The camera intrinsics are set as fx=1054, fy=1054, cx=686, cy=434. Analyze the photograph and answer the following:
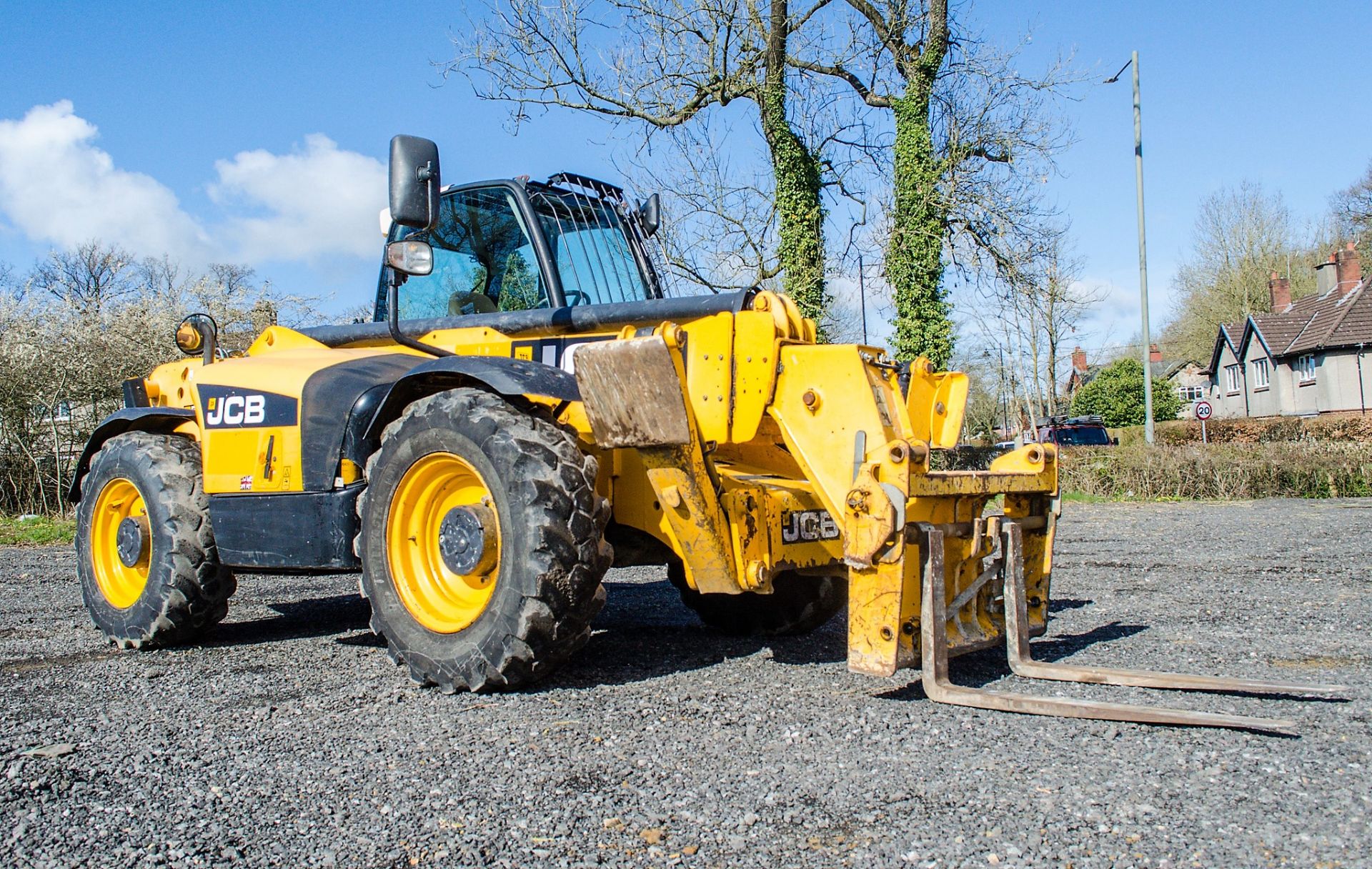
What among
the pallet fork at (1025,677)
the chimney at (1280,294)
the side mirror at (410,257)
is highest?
the chimney at (1280,294)

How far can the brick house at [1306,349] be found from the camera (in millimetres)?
41781

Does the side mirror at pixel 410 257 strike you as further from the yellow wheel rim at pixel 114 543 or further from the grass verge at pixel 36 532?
the grass verge at pixel 36 532

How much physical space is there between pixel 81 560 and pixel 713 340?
446 centimetres

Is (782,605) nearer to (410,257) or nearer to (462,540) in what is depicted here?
(462,540)

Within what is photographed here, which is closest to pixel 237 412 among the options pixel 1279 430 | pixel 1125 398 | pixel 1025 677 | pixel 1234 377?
pixel 1025 677

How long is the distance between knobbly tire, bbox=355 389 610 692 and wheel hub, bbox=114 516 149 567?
6.45 ft

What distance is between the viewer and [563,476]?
14.1ft

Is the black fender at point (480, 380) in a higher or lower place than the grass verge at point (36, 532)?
higher

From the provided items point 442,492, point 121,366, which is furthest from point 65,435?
point 442,492

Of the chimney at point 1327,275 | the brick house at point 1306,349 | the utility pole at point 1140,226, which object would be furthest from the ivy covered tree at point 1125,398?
the utility pole at point 1140,226

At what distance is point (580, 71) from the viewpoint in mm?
19906

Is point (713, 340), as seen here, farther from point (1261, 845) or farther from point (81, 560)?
point (81, 560)

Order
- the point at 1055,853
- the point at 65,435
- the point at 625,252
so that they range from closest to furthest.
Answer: the point at 1055,853, the point at 625,252, the point at 65,435

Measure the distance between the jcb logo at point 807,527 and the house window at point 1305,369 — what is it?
1817 inches
